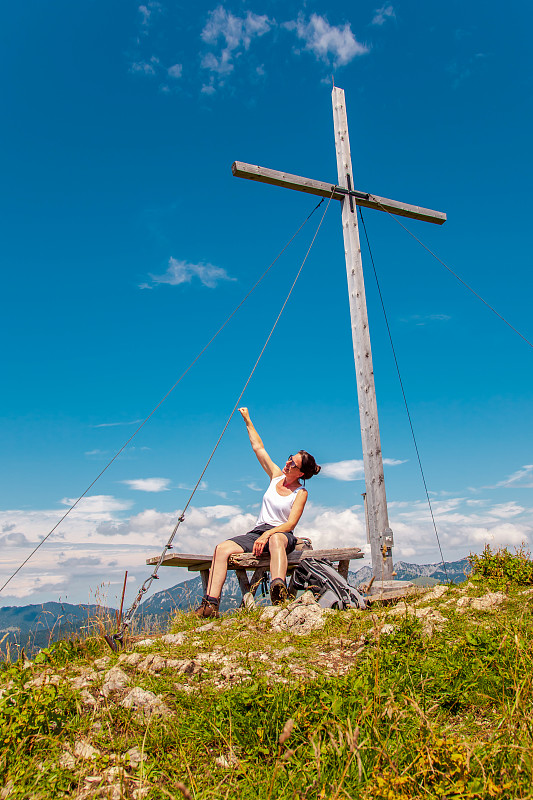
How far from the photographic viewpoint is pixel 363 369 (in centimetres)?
870

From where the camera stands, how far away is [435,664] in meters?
3.69

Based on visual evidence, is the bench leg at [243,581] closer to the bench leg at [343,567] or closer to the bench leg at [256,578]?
the bench leg at [256,578]

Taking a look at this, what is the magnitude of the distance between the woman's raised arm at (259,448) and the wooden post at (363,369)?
144cm

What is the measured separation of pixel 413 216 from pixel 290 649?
27.8 ft

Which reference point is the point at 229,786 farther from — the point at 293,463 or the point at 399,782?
the point at 293,463

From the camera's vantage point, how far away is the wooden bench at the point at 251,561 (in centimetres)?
714

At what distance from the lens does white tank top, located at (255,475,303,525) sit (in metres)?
7.61

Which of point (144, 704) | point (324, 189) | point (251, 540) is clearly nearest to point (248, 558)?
point (251, 540)

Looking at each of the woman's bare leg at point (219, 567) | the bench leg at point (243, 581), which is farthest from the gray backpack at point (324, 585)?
the bench leg at point (243, 581)

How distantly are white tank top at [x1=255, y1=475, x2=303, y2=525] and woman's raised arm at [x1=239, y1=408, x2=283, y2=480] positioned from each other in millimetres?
650

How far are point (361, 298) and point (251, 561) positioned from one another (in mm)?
4513

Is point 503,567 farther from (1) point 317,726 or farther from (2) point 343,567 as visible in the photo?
(1) point 317,726

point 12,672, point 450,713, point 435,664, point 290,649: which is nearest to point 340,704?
point 450,713

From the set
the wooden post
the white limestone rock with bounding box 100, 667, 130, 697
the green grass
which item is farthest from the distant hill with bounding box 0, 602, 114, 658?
the wooden post
